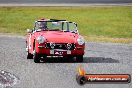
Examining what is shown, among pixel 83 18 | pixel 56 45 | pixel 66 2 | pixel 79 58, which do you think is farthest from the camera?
pixel 66 2

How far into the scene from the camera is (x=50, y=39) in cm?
1625

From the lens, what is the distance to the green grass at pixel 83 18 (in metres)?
35.1

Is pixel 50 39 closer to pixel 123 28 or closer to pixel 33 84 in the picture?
pixel 33 84

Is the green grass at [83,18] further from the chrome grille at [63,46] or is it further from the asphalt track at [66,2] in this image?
the chrome grille at [63,46]

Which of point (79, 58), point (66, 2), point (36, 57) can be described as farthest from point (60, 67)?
point (66, 2)

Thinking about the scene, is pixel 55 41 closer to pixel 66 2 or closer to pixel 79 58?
pixel 79 58

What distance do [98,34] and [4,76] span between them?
20.3m

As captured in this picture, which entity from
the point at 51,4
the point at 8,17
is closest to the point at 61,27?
the point at 8,17

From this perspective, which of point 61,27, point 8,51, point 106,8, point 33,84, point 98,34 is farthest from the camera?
point 106,8

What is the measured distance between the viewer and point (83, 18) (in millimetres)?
43094

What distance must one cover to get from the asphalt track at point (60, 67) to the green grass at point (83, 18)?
12.2m

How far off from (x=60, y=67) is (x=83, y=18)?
2793cm

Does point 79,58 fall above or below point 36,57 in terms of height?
below

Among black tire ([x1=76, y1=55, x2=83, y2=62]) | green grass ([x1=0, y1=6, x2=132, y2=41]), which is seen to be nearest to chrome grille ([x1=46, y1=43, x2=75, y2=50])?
black tire ([x1=76, y1=55, x2=83, y2=62])
